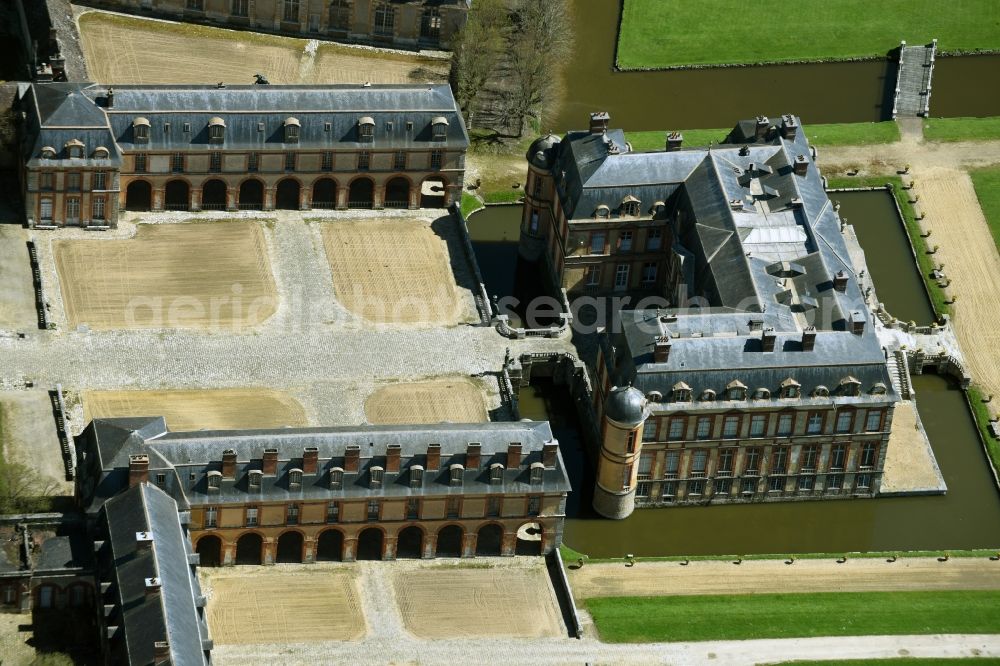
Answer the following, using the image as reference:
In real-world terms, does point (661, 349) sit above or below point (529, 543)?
above

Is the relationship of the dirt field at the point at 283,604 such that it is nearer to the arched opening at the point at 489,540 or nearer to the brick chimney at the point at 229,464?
the brick chimney at the point at 229,464

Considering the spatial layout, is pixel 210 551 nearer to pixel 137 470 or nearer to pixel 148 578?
pixel 137 470

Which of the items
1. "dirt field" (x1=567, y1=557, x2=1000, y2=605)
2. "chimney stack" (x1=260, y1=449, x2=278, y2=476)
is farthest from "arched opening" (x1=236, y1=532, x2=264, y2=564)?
"dirt field" (x1=567, y1=557, x2=1000, y2=605)

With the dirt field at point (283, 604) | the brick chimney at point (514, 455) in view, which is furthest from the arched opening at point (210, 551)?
the brick chimney at point (514, 455)

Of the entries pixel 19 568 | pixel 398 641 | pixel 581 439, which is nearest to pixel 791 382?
pixel 581 439

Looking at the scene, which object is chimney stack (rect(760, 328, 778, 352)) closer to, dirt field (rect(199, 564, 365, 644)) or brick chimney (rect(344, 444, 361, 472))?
brick chimney (rect(344, 444, 361, 472))

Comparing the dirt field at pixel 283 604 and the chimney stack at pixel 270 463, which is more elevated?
the chimney stack at pixel 270 463

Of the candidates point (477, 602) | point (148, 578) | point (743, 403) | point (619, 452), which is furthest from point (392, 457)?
point (743, 403)
